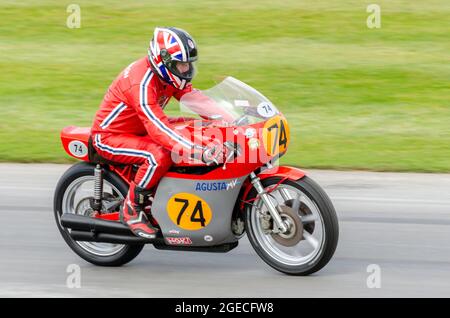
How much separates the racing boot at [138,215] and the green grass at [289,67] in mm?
3927

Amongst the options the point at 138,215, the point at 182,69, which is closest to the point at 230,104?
the point at 182,69

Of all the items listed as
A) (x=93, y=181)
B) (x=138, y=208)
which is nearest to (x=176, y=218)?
(x=138, y=208)

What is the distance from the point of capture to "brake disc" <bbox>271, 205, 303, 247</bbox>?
7234mm

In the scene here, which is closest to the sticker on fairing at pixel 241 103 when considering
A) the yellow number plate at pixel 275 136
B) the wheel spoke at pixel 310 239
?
the yellow number plate at pixel 275 136

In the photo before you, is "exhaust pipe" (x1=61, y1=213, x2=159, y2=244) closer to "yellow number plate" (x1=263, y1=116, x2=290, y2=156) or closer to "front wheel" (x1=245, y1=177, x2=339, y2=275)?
"front wheel" (x1=245, y1=177, x2=339, y2=275)

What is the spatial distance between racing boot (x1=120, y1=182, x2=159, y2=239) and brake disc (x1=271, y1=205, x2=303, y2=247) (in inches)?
35.7

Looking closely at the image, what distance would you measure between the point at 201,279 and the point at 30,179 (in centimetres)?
379

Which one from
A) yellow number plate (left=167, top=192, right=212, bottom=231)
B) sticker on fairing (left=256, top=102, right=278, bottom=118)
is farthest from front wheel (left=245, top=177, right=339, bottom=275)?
sticker on fairing (left=256, top=102, right=278, bottom=118)

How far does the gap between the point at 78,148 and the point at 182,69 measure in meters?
1.07

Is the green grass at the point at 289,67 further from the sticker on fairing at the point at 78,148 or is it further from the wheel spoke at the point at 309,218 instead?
the wheel spoke at the point at 309,218

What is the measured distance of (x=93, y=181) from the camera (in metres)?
7.94

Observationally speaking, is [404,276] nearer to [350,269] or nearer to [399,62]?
[350,269]

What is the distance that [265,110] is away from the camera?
23.6ft
